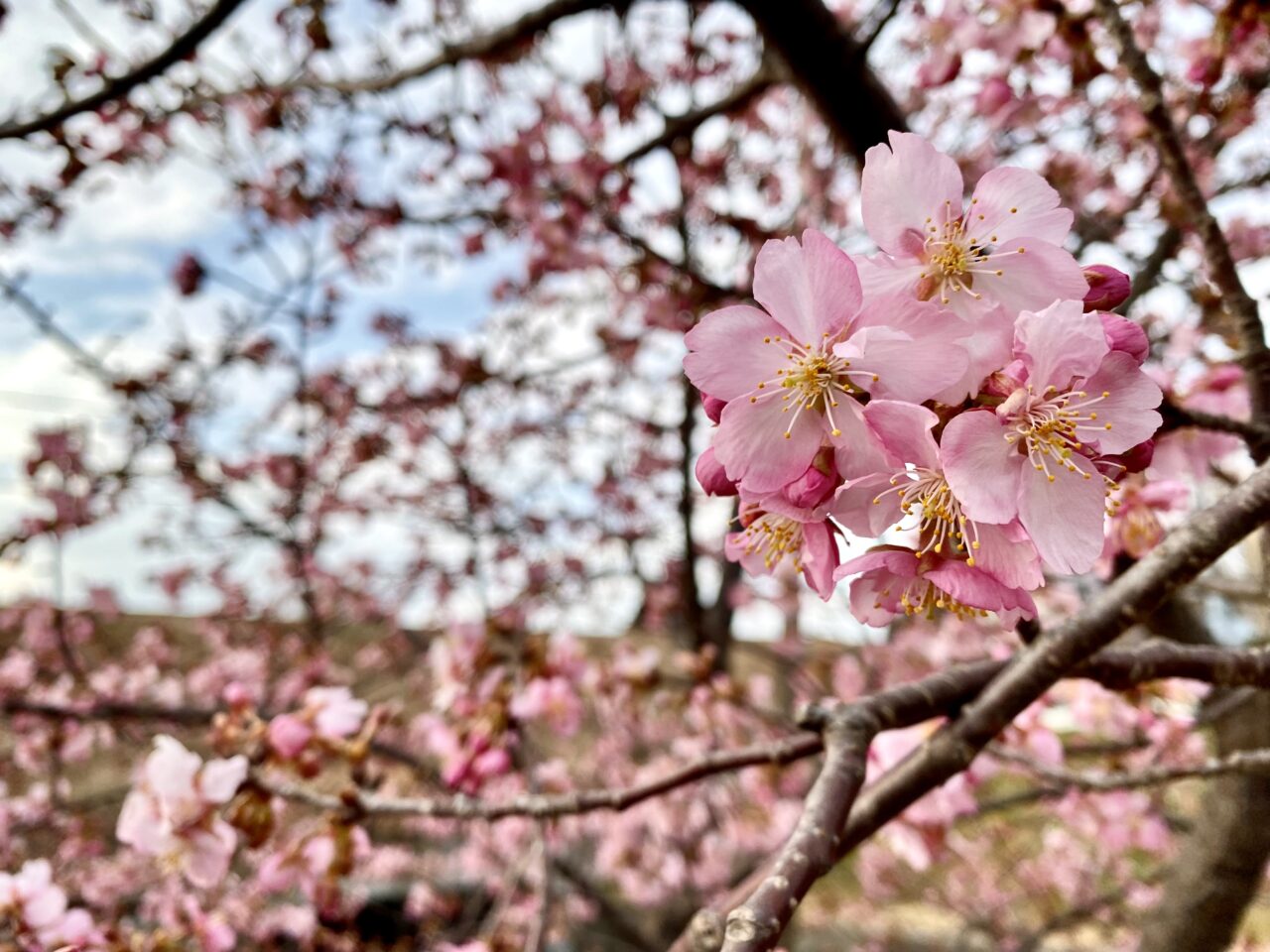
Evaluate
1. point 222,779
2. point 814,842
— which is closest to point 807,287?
point 814,842

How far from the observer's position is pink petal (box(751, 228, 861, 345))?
60 centimetres

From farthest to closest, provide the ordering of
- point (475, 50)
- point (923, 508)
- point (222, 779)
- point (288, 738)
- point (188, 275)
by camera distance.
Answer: point (188, 275) < point (475, 50) < point (288, 738) < point (222, 779) < point (923, 508)

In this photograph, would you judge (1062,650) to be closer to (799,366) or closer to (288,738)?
(799,366)

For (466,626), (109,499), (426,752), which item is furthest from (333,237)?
(426,752)

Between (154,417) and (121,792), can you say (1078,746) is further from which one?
(154,417)

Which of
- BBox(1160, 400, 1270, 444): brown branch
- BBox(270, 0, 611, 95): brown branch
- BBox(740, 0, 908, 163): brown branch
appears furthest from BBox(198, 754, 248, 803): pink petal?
BBox(270, 0, 611, 95): brown branch

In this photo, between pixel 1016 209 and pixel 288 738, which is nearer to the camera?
pixel 1016 209

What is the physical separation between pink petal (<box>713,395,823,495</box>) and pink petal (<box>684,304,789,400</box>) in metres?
0.02

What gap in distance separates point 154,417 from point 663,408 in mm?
2995

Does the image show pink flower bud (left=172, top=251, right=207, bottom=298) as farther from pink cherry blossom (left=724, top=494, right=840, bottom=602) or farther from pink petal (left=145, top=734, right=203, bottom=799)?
pink cherry blossom (left=724, top=494, right=840, bottom=602)

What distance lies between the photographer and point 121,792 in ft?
11.3

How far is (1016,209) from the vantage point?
2.12ft

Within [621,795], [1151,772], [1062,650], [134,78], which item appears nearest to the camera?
[1062,650]

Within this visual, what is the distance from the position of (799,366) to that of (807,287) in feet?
0.21
